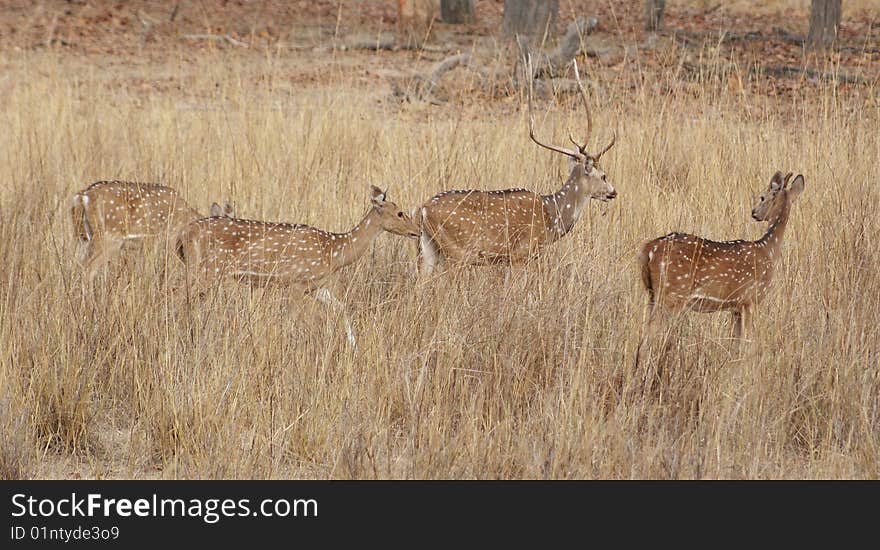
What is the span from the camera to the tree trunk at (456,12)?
18.5m

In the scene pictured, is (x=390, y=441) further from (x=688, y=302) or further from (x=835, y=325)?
(x=835, y=325)

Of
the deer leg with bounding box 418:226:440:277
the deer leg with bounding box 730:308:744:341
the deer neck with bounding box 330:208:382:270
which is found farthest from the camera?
the deer leg with bounding box 418:226:440:277

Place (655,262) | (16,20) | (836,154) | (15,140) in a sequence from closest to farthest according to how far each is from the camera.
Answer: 1. (655,262)
2. (836,154)
3. (15,140)
4. (16,20)

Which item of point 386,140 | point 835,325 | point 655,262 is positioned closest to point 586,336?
point 655,262

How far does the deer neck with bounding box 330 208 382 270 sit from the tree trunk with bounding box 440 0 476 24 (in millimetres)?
12617

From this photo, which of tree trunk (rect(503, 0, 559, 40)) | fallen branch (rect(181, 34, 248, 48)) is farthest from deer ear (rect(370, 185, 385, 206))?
fallen branch (rect(181, 34, 248, 48))

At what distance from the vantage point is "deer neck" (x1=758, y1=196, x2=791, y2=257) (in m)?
5.68

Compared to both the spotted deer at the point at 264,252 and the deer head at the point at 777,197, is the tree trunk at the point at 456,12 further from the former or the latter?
the deer head at the point at 777,197

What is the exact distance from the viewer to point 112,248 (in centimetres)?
686

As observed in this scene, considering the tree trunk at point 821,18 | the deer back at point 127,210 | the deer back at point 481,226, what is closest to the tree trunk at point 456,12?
the tree trunk at point 821,18

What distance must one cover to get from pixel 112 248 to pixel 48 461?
7.86 ft

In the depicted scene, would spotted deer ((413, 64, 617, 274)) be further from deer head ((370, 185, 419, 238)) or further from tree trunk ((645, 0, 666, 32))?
tree trunk ((645, 0, 666, 32))

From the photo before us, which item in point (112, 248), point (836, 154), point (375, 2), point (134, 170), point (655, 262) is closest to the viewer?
point (655, 262)

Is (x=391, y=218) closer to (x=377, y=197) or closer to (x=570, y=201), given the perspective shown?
(x=377, y=197)
